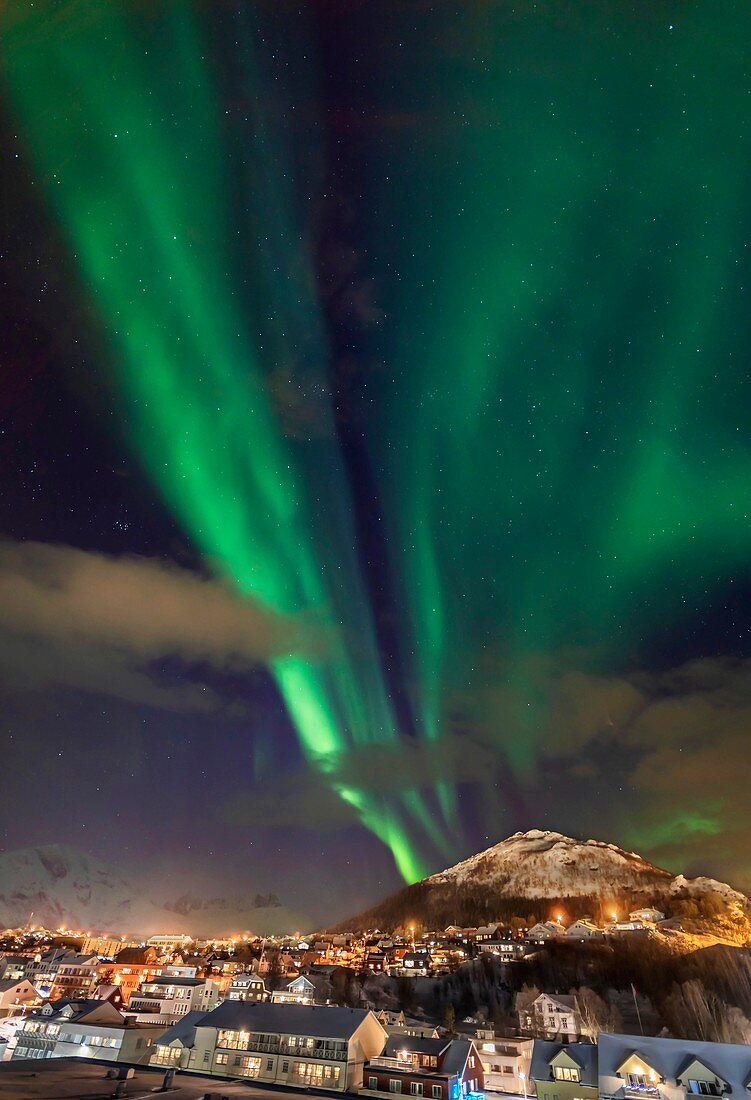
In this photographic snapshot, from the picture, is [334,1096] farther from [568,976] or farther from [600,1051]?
[568,976]

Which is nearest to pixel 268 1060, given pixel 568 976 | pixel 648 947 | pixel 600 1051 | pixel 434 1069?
pixel 434 1069

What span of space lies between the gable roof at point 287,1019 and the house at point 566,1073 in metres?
17.0

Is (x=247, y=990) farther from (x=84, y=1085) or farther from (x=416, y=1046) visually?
(x=84, y=1085)

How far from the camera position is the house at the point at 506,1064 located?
64688 mm

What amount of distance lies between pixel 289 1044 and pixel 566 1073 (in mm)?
25551

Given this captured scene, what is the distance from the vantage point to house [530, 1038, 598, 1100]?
54344 millimetres

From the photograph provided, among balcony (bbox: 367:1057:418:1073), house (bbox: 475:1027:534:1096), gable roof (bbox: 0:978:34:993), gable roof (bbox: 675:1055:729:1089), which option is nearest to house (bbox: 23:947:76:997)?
gable roof (bbox: 0:978:34:993)

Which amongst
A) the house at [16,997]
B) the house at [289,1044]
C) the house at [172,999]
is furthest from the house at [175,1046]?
the house at [16,997]

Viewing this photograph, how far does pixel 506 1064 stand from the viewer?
66.8 m

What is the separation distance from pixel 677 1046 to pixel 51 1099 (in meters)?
52.6

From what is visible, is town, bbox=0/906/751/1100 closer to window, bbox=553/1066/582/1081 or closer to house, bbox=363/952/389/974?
window, bbox=553/1066/582/1081

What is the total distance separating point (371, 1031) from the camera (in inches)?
2243

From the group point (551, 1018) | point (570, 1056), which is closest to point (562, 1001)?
point (551, 1018)

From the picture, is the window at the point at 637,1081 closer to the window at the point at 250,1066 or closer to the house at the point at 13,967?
the window at the point at 250,1066
